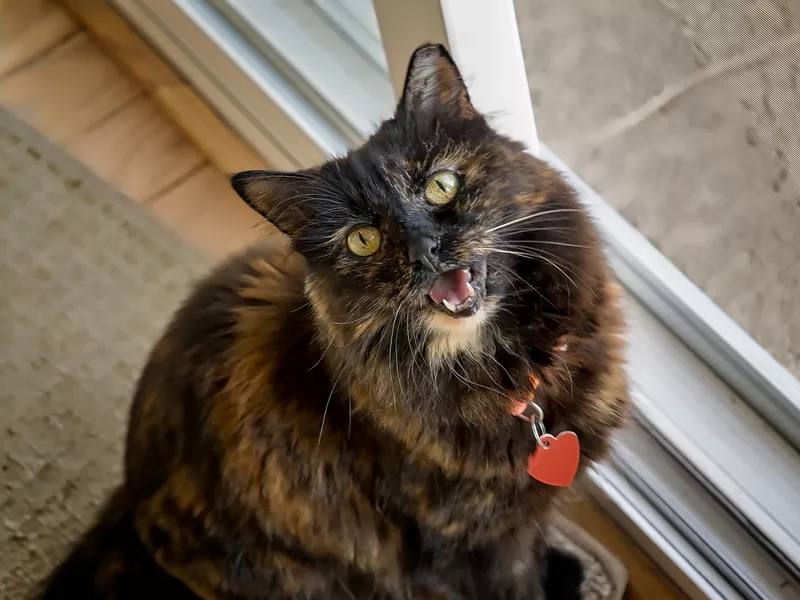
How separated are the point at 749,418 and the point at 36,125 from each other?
5.31 ft

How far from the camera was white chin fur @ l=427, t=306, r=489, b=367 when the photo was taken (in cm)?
84

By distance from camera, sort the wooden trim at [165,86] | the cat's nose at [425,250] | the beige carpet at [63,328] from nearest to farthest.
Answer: the cat's nose at [425,250] → the beige carpet at [63,328] → the wooden trim at [165,86]

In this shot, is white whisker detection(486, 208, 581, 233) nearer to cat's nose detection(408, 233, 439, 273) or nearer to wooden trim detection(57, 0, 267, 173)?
cat's nose detection(408, 233, 439, 273)

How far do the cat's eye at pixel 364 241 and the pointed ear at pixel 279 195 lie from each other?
0.06 metres

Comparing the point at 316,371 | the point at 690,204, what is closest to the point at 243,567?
the point at 316,371

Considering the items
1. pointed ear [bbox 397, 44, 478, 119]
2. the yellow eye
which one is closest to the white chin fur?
the yellow eye

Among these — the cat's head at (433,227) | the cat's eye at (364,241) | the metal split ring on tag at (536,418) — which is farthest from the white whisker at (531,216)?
the metal split ring on tag at (536,418)

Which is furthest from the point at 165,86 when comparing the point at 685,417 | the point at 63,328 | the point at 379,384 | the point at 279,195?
the point at 685,417

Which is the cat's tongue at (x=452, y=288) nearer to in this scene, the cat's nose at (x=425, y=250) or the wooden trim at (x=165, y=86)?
the cat's nose at (x=425, y=250)

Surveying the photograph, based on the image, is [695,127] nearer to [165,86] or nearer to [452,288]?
[452,288]

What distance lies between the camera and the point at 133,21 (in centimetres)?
192

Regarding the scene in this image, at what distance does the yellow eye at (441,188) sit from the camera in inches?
33.0

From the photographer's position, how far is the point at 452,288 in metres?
0.82

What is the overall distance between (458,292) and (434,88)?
0.23 m
